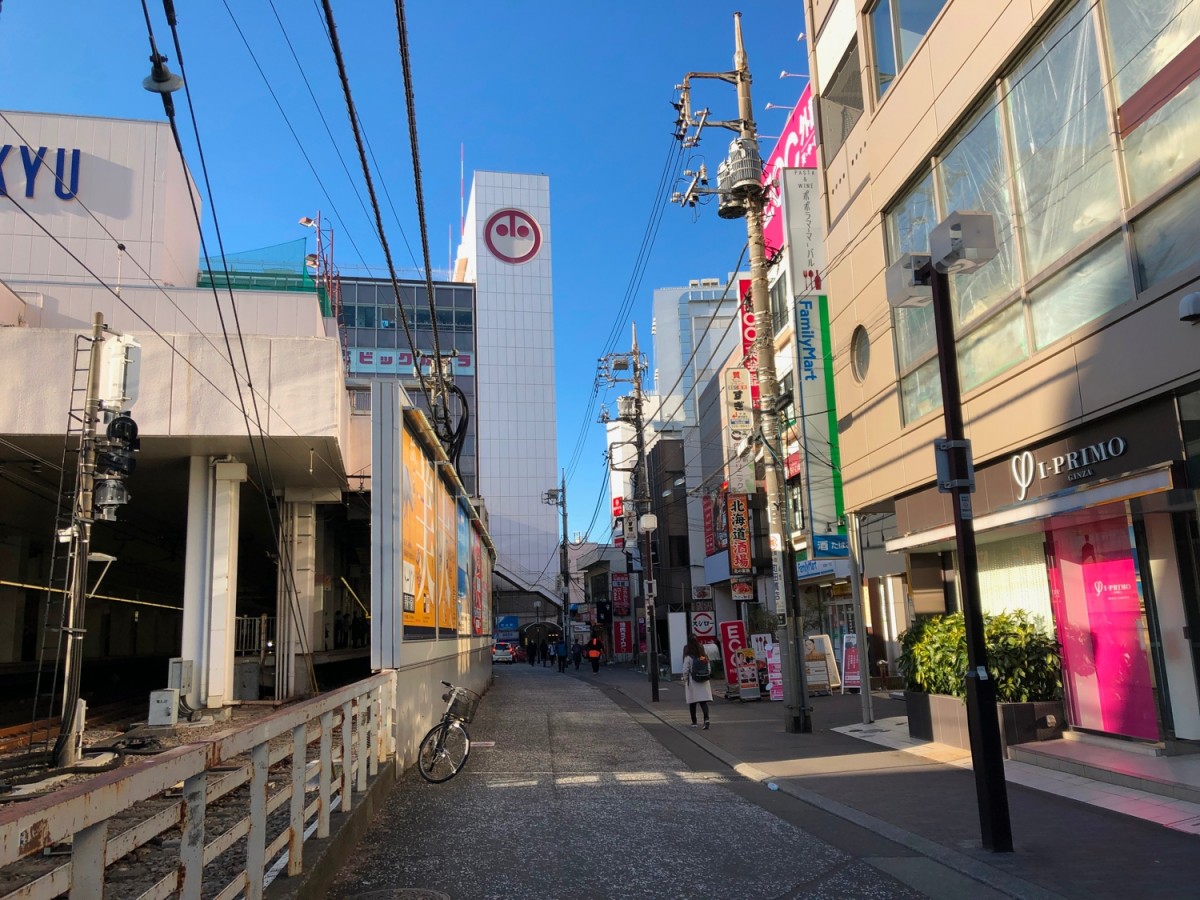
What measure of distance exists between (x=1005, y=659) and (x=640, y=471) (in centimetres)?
2344

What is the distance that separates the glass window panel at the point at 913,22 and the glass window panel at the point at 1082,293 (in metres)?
4.88

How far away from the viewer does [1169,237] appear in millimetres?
7930

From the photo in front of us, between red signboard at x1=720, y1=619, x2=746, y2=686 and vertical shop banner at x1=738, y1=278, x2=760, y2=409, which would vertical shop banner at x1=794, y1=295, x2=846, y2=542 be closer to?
vertical shop banner at x1=738, y1=278, x2=760, y2=409

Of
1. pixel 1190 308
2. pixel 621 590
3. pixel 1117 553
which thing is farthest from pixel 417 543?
pixel 621 590

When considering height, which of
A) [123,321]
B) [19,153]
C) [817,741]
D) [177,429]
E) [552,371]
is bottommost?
[817,741]

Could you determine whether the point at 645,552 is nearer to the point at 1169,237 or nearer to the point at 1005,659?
the point at 1005,659

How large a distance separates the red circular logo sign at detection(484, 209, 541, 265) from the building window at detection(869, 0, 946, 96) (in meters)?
75.8

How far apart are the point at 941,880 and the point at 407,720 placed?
697 cm

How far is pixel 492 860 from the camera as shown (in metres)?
6.86

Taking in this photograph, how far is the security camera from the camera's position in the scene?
7.27 m

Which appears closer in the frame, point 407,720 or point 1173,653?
point 1173,653

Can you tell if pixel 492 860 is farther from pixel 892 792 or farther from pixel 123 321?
pixel 123 321

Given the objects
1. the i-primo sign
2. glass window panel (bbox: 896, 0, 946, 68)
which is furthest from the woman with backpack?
the i-primo sign

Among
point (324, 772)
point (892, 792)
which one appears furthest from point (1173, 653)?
point (324, 772)
